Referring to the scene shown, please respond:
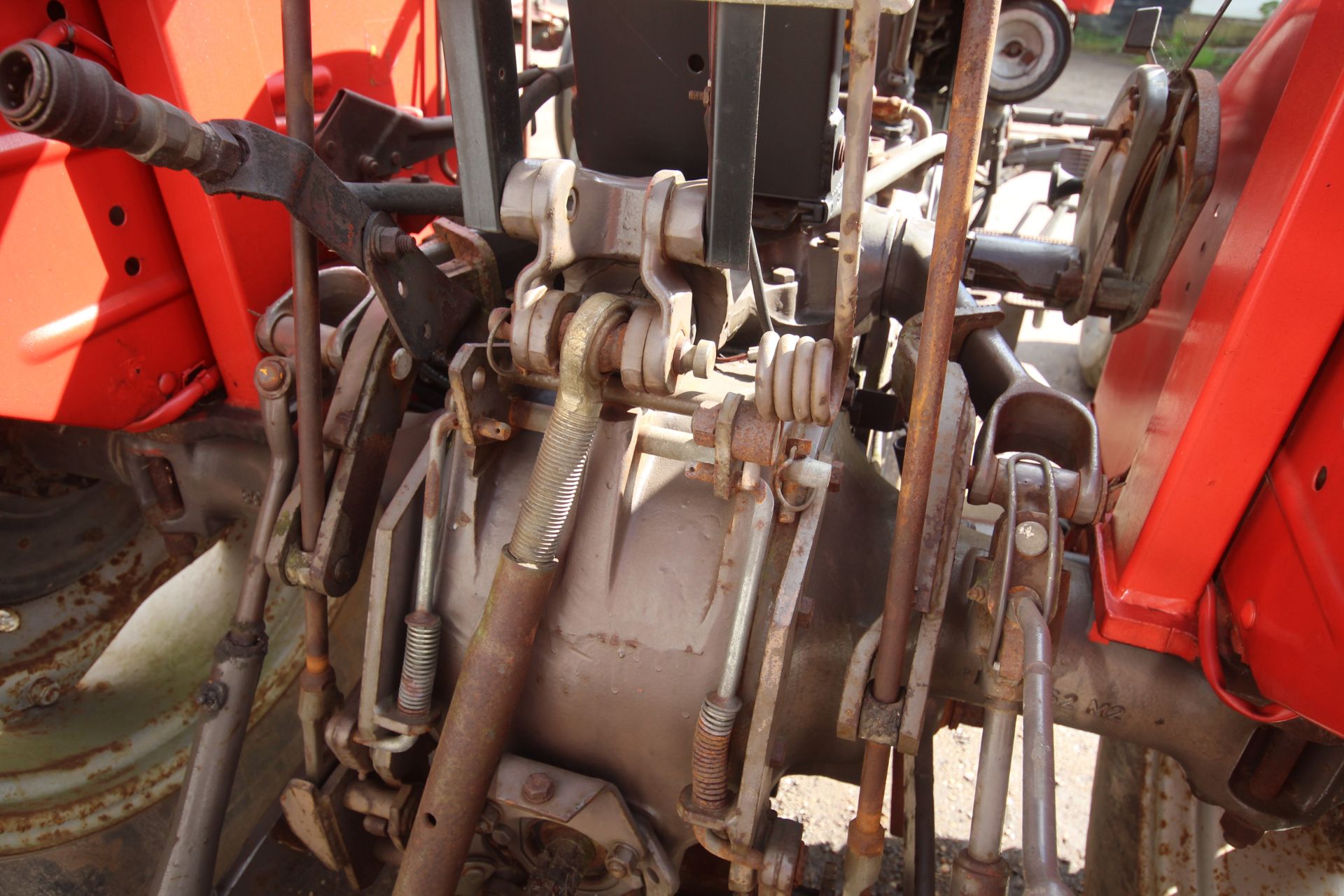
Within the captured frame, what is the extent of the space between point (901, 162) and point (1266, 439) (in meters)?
0.88

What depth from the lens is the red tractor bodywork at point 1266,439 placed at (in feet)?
2.47

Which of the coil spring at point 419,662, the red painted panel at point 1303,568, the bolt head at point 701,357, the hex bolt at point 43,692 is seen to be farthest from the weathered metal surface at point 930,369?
the hex bolt at point 43,692

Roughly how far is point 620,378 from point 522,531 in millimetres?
199

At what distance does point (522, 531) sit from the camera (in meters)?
0.97

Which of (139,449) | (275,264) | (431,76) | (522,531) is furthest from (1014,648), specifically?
(431,76)

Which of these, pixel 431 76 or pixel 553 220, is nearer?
pixel 553 220

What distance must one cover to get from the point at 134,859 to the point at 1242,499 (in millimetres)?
1758

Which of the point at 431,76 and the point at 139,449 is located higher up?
the point at 431,76

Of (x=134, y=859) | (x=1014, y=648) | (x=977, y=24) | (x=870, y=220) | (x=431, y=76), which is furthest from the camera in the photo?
(x=431, y=76)

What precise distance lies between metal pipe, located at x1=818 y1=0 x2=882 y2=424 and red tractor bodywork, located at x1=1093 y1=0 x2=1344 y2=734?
1.14 ft

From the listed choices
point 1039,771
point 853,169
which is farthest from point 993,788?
point 853,169

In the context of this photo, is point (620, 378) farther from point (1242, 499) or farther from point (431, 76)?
point (431, 76)

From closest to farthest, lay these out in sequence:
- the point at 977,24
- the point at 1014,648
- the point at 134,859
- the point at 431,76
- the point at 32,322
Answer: the point at 977,24 < the point at 1014,648 < the point at 32,322 < the point at 134,859 < the point at 431,76

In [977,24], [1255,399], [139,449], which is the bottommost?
[139,449]
